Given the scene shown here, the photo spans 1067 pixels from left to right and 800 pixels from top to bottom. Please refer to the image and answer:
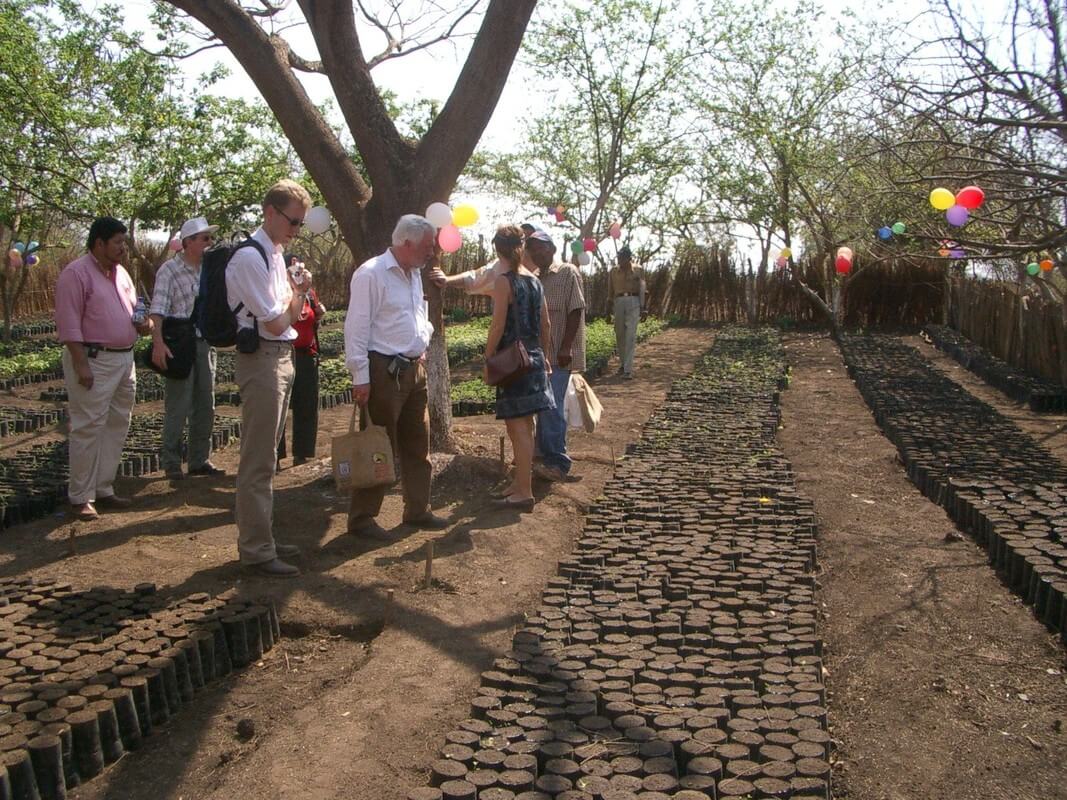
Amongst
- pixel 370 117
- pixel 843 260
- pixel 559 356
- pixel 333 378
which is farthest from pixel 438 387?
pixel 843 260

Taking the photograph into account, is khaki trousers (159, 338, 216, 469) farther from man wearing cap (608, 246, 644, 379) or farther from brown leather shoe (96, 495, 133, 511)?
man wearing cap (608, 246, 644, 379)

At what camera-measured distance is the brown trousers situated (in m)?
5.47

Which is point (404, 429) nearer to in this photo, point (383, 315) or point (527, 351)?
point (383, 315)

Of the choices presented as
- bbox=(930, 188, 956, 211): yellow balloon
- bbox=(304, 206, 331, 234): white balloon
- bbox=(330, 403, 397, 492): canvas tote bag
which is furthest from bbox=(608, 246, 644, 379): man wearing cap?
bbox=(330, 403, 397, 492): canvas tote bag

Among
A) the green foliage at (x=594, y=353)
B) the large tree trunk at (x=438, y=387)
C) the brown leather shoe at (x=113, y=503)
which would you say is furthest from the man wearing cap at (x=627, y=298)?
the brown leather shoe at (x=113, y=503)

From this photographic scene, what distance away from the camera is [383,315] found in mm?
5434

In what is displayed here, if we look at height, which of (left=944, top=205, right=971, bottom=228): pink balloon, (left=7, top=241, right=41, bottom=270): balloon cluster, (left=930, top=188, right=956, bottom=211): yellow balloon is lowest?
(left=944, top=205, right=971, bottom=228): pink balloon

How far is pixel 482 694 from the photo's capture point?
366 cm

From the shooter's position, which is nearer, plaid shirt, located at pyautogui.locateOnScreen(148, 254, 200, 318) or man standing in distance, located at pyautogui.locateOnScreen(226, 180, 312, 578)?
man standing in distance, located at pyautogui.locateOnScreen(226, 180, 312, 578)

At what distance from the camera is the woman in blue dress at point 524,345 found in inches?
244

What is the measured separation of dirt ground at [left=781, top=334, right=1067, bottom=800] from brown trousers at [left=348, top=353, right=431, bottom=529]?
2.32 m

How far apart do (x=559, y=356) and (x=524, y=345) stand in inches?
36.9

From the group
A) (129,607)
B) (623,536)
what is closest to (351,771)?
(129,607)

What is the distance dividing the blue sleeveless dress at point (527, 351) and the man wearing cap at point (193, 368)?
2.00 m
